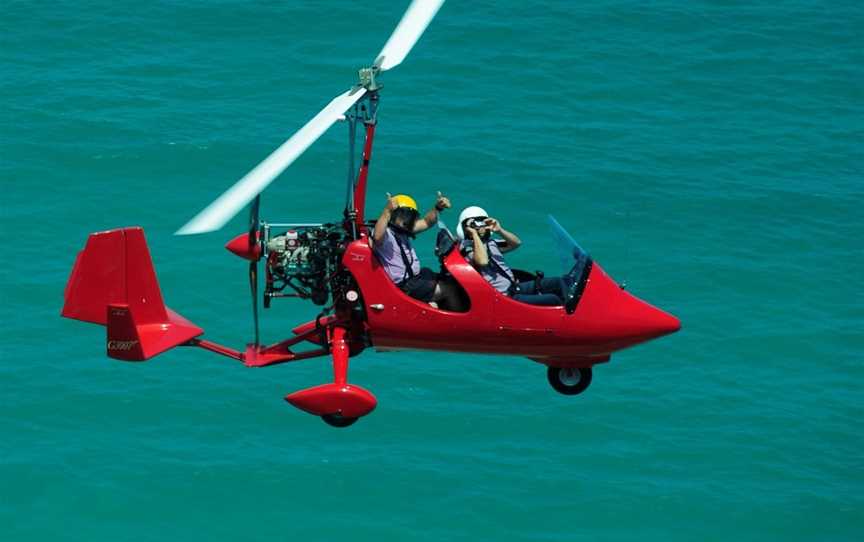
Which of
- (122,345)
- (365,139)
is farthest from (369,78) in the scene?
(122,345)

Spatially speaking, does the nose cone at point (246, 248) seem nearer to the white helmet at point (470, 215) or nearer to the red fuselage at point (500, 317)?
the red fuselage at point (500, 317)

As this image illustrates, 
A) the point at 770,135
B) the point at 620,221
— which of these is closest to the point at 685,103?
the point at 770,135

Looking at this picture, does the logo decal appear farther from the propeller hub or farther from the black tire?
the propeller hub

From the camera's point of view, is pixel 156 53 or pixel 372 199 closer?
pixel 372 199

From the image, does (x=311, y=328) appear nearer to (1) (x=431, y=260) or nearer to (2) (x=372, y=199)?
(1) (x=431, y=260)

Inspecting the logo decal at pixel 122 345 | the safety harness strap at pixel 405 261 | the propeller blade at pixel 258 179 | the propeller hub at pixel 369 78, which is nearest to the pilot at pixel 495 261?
the safety harness strap at pixel 405 261

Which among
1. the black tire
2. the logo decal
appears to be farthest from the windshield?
the logo decal
